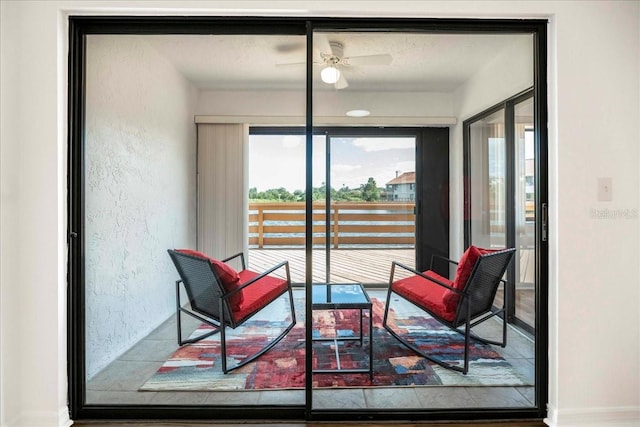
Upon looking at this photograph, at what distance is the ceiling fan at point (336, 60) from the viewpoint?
186cm

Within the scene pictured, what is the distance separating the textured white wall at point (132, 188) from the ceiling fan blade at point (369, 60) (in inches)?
41.3

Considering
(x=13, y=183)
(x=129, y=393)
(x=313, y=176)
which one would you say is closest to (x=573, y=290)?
(x=313, y=176)

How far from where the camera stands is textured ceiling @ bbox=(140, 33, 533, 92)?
6.18 feet

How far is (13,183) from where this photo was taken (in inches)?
63.7

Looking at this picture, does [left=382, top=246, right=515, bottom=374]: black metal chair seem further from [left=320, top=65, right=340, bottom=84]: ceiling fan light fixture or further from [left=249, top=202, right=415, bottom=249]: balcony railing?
[left=320, top=65, right=340, bottom=84]: ceiling fan light fixture

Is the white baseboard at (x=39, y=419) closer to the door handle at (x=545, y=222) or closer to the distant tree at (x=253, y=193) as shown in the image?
the distant tree at (x=253, y=193)

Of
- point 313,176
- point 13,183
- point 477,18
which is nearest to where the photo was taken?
point 13,183

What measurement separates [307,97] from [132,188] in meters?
1.25

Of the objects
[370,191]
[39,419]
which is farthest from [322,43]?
[39,419]

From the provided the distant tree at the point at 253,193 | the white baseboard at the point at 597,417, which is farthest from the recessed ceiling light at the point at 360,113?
the white baseboard at the point at 597,417

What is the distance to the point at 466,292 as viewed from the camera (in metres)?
1.96

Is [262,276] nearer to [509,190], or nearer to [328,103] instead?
[328,103]

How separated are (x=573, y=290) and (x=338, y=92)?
65.5 inches

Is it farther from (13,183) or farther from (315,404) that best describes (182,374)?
(13,183)
